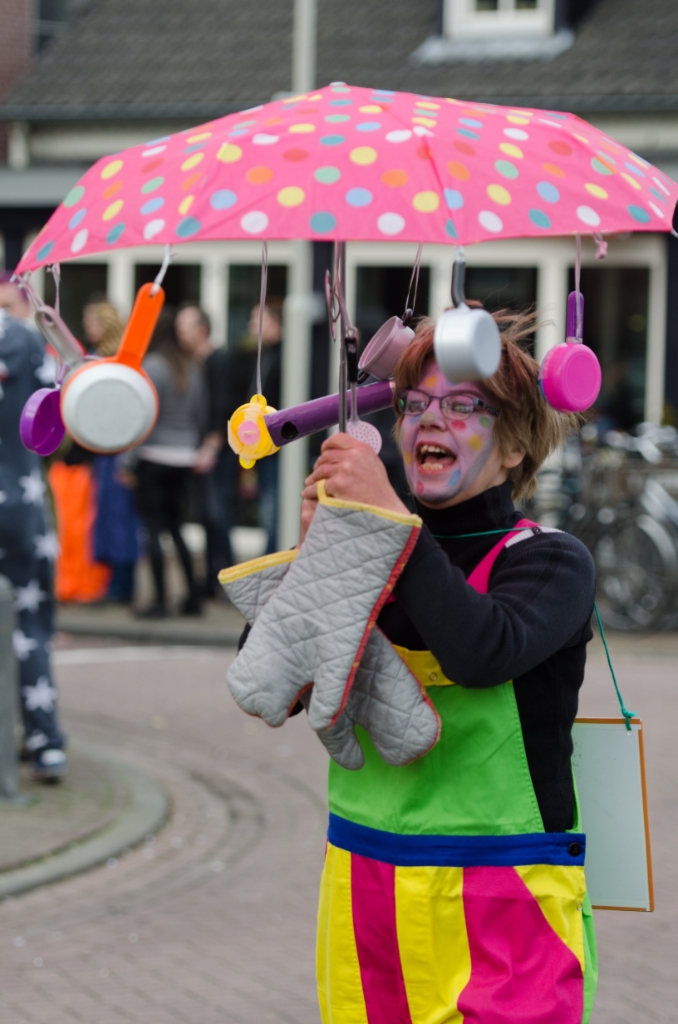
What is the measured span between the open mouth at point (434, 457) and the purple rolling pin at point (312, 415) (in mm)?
156

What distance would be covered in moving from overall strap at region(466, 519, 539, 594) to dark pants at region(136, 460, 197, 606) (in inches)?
323

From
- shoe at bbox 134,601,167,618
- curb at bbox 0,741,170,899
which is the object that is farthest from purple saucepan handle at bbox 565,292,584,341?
shoe at bbox 134,601,167,618

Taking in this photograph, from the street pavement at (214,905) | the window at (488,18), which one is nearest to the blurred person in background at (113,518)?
the street pavement at (214,905)

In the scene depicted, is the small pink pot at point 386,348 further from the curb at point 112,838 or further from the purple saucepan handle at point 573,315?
the curb at point 112,838

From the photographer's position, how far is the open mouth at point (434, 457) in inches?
92.4

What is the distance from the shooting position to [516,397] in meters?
2.39

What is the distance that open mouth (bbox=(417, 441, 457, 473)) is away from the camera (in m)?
2.35

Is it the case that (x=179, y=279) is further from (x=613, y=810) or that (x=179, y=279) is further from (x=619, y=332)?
(x=613, y=810)

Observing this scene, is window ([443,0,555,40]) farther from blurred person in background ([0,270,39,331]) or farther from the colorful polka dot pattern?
the colorful polka dot pattern

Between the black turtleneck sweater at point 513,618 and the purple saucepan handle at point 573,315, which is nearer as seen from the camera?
the black turtleneck sweater at point 513,618

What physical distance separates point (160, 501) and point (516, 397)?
325 inches

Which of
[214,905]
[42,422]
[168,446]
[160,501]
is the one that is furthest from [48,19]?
[42,422]

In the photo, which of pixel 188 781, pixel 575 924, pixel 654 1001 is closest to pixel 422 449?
pixel 575 924

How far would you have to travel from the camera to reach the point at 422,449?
2357mm
